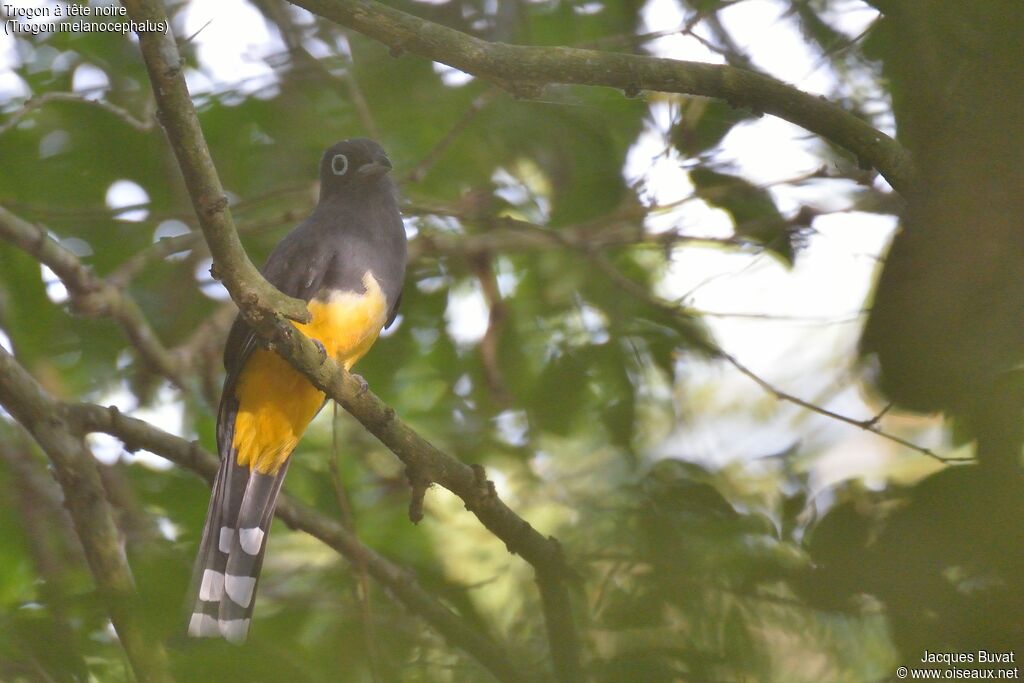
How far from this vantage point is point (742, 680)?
149 centimetres

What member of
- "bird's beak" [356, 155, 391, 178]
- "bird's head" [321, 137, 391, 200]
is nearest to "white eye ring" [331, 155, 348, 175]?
"bird's head" [321, 137, 391, 200]

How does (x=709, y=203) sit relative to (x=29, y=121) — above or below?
below

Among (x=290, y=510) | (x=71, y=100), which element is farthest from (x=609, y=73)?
(x=71, y=100)

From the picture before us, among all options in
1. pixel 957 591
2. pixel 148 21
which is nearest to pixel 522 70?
pixel 148 21

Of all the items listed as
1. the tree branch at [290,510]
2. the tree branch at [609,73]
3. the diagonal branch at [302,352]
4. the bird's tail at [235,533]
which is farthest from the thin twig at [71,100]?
the diagonal branch at [302,352]

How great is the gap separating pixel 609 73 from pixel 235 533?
6.97ft

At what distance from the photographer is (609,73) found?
2980 mm

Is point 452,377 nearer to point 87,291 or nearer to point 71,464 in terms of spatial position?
point 87,291

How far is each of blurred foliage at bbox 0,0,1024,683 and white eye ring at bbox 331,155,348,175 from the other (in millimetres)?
514

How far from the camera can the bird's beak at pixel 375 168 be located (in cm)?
409

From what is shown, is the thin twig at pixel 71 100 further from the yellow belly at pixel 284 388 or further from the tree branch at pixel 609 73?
the tree branch at pixel 609 73

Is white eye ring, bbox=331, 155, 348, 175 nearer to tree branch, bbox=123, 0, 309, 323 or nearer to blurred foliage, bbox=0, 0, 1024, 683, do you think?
blurred foliage, bbox=0, 0, 1024, 683

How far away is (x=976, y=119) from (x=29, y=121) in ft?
14.8

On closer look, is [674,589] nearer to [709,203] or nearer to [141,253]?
[709,203]
